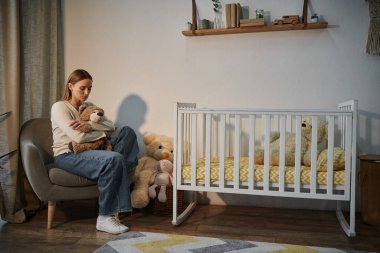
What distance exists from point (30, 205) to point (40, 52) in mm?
1155

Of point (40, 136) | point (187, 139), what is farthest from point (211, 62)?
point (40, 136)

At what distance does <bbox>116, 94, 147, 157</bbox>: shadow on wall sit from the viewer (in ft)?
9.87

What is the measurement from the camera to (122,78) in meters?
3.04

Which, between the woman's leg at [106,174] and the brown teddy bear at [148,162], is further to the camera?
the brown teddy bear at [148,162]

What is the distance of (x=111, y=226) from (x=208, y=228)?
1.98 feet

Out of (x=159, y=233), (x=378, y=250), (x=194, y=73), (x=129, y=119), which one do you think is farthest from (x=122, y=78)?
(x=378, y=250)

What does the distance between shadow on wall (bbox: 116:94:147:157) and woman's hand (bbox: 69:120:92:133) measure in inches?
32.0

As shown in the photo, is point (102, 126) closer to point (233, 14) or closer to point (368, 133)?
point (233, 14)

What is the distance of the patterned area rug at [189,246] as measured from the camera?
5.97 feet

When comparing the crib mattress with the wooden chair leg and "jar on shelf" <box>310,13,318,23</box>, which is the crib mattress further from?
"jar on shelf" <box>310,13,318,23</box>

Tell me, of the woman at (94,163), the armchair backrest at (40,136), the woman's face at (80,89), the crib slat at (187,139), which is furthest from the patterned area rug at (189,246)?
the woman's face at (80,89)

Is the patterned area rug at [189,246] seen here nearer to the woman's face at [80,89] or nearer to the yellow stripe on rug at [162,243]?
the yellow stripe on rug at [162,243]

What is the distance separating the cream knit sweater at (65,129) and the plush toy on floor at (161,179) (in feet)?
1.67

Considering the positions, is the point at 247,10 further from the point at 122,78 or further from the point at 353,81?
the point at 122,78
